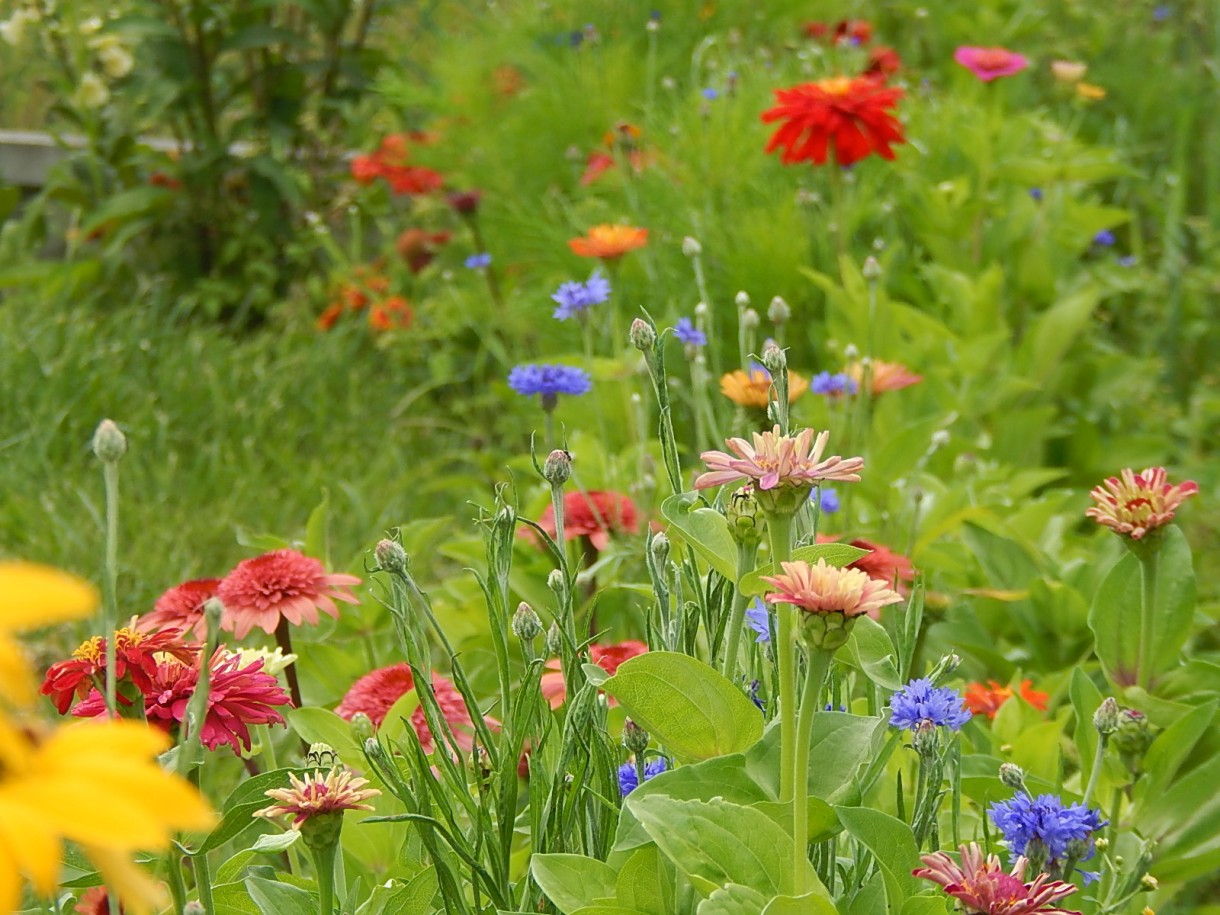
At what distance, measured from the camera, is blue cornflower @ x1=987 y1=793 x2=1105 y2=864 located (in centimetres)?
69

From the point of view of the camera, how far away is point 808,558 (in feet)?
2.29

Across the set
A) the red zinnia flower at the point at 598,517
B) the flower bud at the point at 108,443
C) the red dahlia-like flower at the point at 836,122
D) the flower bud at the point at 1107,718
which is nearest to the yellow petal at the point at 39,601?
the flower bud at the point at 108,443

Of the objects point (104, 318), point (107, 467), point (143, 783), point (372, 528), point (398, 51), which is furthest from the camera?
point (398, 51)

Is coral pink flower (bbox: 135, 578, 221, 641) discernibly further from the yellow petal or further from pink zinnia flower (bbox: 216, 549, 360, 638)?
the yellow petal

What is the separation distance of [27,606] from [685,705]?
1.54 feet

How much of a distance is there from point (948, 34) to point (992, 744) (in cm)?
259

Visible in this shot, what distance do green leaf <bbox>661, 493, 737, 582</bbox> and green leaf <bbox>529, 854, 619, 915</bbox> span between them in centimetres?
17

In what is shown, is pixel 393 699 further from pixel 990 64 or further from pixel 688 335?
pixel 990 64

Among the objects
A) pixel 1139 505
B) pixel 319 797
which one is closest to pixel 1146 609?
pixel 1139 505

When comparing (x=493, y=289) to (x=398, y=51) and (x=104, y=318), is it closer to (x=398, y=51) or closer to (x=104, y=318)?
→ (x=104, y=318)

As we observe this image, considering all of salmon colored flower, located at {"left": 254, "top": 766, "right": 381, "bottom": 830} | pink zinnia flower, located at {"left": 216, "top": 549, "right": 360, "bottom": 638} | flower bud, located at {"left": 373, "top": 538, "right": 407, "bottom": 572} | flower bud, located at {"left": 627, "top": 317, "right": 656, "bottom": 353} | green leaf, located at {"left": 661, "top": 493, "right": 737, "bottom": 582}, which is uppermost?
flower bud, located at {"left": 627, "top": 317, "right": 656, "bottom": 353}

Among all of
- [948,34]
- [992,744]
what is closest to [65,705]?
[992,744]

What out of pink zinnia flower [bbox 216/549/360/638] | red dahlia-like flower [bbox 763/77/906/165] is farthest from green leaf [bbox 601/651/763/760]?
red dahlia-like flower [bbox 763/77/906/165]

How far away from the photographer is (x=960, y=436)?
1849 millimetres
